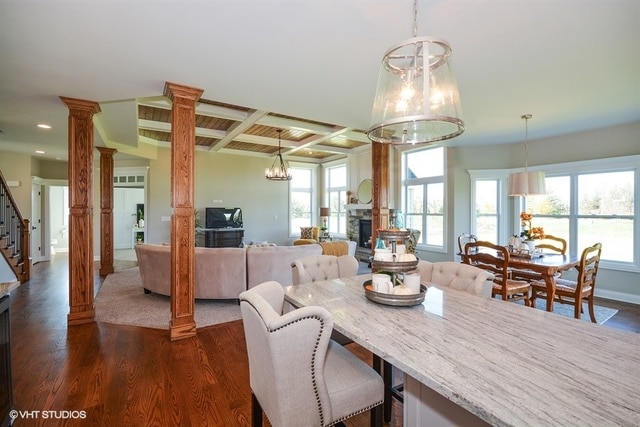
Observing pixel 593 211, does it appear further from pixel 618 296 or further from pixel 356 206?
pixel 356 206

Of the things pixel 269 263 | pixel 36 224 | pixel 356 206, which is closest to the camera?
pixel 269 263

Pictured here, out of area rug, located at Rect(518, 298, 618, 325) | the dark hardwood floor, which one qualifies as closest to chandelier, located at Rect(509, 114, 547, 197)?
area rug, located at Rect(518, 298, 618, 325)

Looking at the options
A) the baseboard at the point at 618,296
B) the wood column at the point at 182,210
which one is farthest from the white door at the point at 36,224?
the baseboard at the point at 618,296

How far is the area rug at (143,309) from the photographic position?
3.49 metres

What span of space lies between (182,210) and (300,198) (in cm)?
667

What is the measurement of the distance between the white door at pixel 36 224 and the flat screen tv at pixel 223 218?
396 cm

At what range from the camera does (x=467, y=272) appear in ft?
6.81

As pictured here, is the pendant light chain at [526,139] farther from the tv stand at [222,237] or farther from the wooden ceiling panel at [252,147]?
the tv stand at [222,237]

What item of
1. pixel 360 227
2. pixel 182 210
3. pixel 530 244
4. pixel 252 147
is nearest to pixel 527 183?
pixel 530 244

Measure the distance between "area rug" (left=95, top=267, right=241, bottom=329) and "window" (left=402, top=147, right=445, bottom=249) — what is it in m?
4.48

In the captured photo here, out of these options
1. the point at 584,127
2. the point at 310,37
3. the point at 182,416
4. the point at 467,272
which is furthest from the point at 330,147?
the point at 182,416

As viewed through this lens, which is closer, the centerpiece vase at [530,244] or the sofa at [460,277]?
the sofa at [460,277]

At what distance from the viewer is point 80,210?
3346 millimetres

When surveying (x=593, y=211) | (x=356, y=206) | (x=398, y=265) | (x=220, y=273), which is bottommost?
(x=220, y=273)
